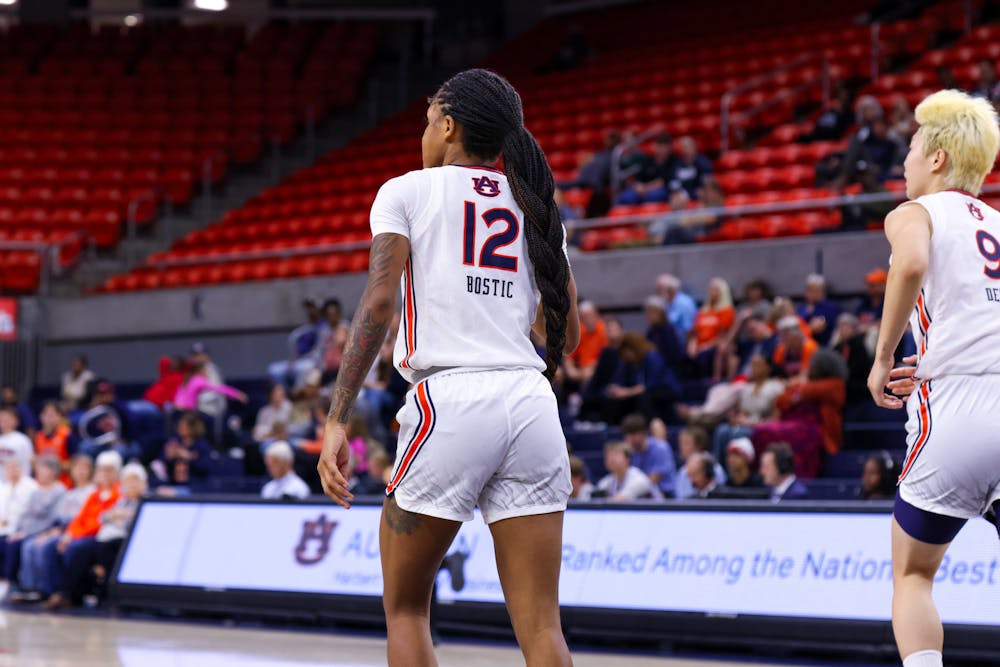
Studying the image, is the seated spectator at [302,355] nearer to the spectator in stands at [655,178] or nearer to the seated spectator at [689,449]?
the spectator in stands at [655,178]

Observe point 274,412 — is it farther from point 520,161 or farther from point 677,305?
point 520,161

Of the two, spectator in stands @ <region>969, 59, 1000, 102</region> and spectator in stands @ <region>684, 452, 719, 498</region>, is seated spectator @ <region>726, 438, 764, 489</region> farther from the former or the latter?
spectator in stands @ <region>969, 59, 1000, 102</region>

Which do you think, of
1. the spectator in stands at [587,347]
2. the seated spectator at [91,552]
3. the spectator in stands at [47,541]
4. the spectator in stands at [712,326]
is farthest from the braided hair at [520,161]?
the spectator in stands at [587,347]

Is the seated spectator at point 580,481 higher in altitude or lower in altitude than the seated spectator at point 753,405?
lower

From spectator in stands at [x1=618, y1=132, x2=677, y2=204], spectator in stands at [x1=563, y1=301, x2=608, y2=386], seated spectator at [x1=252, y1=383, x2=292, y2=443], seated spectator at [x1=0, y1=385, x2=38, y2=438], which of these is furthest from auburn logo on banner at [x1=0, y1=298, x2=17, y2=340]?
spectator in stands at [x1=563, y1=301, x2=608, y2=386]

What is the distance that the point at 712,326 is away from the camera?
13.7m

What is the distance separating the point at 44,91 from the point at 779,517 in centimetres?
1968

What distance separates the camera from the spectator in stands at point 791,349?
1223 centimetres

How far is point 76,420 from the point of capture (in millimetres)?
17438

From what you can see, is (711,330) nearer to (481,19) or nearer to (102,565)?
(102,565)

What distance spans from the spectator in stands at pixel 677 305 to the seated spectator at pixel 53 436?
646 centimetres

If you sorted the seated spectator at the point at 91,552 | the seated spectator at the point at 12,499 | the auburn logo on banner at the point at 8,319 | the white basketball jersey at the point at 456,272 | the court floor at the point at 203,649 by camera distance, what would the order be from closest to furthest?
1. the white basketball jersey at the point at 456,272
2. the court floor at the point at 203,649
3. the seated spectator at the point at 91,552
4. the seated spectator at the point at 12,499
5. the auburn logo on banner at the point at 8,319

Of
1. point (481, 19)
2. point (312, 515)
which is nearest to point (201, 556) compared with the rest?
point (312, 515)

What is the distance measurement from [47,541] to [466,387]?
10.0 m
